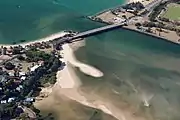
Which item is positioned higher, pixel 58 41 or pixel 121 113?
pixel 58 41

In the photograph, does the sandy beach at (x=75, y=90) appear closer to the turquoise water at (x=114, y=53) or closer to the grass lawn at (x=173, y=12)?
the turquoise water at (x=114, y=53)

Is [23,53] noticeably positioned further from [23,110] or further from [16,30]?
[23,110]

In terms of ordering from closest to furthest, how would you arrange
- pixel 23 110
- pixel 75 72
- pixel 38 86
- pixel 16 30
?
pixel 23 110, pixel 38 86, pixel 75 72, pixel 16 30

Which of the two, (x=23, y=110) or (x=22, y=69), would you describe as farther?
(x=22, y=69)

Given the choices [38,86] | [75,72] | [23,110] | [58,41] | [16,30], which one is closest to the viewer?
[23,110]

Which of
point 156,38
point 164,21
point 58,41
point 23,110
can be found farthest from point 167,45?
point 23,110

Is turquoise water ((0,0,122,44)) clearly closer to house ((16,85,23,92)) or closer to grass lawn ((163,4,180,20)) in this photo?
grass lawn ((163,4,180,20))

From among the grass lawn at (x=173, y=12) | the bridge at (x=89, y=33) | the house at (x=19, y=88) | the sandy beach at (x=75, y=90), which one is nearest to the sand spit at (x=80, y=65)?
the sandy beach at (x=75, y=90)
